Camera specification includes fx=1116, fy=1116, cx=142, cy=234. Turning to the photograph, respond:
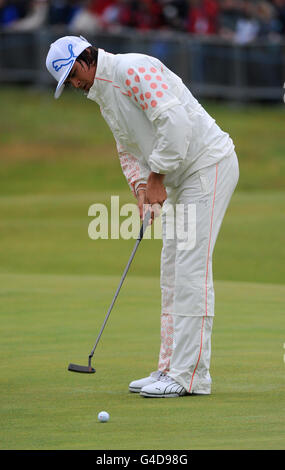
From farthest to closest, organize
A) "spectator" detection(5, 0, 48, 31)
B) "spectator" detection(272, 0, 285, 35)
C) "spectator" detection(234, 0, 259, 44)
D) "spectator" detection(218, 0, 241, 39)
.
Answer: "spectator" detection(5, 0, 48, 31), "spectator" detection(218, 0, 241, 39), "spectator" detection(272, 0, 285, 35), "spectator" detection(234, 0, 259, 44)

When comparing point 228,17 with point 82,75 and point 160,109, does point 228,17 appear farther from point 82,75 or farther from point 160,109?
point 160,109

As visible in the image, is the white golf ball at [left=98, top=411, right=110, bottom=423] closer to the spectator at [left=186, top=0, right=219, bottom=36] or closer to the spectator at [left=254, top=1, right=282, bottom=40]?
the spectator at [left=254, top=1, right=282, bottom=40]

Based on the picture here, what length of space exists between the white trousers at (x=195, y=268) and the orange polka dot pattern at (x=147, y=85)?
54 cm

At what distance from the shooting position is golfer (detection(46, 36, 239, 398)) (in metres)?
6.05

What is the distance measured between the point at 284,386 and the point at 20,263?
8454 mm

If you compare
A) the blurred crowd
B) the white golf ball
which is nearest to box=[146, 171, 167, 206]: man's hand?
the white golf ball

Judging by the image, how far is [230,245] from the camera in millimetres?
15344

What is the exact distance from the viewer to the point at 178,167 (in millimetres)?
6172

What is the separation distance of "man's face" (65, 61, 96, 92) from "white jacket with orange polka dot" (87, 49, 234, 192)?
0.04 metres

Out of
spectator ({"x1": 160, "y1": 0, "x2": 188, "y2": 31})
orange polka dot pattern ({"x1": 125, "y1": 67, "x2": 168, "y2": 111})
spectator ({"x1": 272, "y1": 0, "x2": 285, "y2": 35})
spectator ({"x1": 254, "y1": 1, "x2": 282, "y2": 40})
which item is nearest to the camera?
orange polka dot pattern ({"x1": 125, "y1": 67, "x2": 168, "y2": 111})

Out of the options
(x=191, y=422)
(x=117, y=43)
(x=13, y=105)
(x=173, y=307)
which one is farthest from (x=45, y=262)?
(x=13, y=105)

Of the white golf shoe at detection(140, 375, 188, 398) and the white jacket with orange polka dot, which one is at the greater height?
the white jacket with orange polka dot

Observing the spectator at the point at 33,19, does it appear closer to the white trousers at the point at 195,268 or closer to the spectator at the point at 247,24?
the spectator at the point at 247,24

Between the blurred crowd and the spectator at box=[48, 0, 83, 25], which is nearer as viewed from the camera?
the blurred crowd
